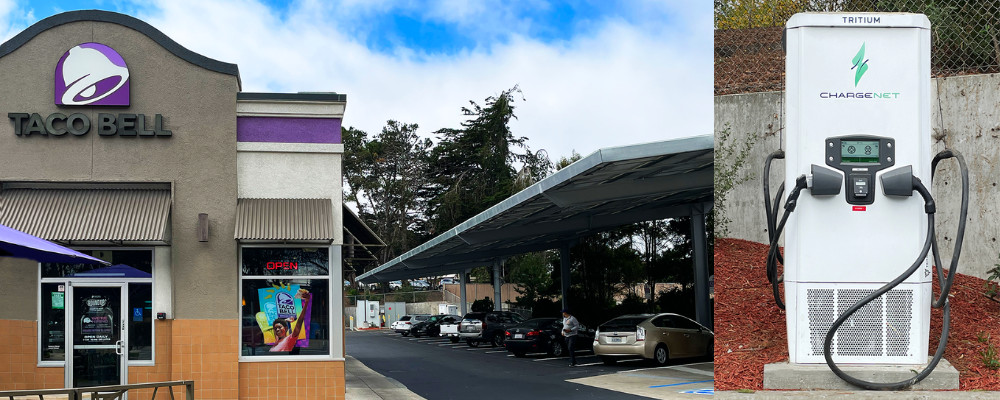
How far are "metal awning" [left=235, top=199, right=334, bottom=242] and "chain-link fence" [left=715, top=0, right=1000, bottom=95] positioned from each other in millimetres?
6164

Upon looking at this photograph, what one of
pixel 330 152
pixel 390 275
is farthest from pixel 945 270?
pixel 390 275

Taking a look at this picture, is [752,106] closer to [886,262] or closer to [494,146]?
[886,262]

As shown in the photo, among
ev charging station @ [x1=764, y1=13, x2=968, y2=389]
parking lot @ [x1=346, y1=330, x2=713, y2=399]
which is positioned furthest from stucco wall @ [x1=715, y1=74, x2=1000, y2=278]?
parking lot @ [x1=346, y1=330, x2=713, y2=399]

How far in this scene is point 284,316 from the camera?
14.8 metres

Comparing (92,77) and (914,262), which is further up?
(92,77)

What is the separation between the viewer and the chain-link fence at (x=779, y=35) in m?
12.0

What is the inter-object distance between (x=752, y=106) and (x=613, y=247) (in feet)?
80.2

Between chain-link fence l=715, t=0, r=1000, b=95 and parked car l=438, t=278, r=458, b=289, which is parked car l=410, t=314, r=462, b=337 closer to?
parked car l=438, t=278, r=458, b=289

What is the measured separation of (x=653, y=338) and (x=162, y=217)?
35.7 feet

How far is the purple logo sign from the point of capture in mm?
14461

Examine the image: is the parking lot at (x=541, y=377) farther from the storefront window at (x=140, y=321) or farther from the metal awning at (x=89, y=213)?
the metal awning at (x=89, y=213)

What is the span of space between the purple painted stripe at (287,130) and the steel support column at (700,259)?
1120cm

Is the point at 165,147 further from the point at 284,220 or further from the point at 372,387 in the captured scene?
the point at 372,387

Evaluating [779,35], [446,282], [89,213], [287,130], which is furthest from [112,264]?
[446,282]
